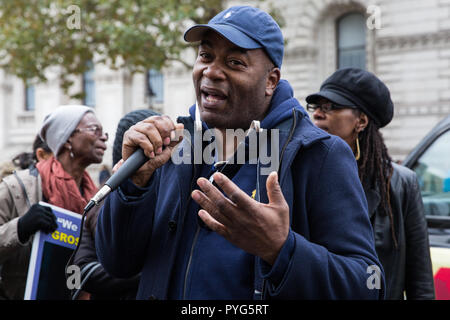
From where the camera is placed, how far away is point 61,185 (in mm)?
3818

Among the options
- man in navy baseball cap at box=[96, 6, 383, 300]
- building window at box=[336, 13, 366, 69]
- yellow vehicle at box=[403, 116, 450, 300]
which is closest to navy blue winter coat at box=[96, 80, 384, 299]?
man in navy baseball cap at box=[96, 6, 383, 300]

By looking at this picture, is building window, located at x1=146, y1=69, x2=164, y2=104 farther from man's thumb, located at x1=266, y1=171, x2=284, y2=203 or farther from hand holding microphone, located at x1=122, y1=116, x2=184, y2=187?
man's thumb, located at x1=266, y1=171, x2=284, y2=203

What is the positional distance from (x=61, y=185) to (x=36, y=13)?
13063 mm

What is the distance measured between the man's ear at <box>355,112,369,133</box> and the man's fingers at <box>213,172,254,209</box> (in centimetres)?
203

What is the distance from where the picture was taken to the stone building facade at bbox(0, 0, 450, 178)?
52.1 feet

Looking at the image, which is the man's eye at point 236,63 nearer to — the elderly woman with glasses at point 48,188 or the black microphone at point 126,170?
the black microphone at point 126,170

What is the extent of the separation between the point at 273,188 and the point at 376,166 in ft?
6.43

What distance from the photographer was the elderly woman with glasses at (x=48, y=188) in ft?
10.7

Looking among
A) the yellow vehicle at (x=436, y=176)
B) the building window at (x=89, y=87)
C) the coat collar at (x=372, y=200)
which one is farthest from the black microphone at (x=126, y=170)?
the building window at (x=89, y=87)

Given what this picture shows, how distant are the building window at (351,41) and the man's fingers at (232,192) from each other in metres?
17.3

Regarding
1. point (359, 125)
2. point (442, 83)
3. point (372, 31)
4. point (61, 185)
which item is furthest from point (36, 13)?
point (359, 125)

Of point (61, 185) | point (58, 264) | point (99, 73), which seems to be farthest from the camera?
point (99, 73)

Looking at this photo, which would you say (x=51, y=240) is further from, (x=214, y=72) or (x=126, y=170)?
(x=214, y=72)

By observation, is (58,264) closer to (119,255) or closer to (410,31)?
(119,255)
